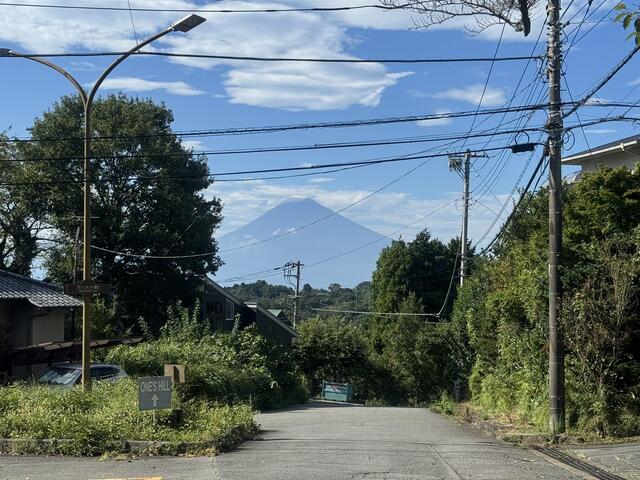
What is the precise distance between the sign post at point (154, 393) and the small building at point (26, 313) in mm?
15010

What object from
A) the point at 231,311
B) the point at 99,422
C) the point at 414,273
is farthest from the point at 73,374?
the point at 231,311

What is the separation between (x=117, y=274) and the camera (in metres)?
43.6

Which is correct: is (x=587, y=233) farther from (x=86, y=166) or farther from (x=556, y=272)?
(x=86, y=166)

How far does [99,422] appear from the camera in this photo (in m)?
12.1

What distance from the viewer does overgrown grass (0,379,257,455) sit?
38.2 feet

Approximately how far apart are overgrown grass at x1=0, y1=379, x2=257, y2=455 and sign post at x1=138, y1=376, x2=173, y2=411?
28 centimetres

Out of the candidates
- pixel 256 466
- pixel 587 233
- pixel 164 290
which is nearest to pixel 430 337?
pixel 164 290

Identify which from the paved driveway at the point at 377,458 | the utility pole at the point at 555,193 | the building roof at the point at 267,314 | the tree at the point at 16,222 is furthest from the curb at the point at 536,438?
the building roof at the point at 267,314

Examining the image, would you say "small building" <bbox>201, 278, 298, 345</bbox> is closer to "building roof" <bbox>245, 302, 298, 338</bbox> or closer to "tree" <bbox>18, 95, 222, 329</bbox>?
"building roof" <bbox>245, 302, 298, 338</bbox>

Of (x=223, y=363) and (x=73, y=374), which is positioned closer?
(x=73, y=374)

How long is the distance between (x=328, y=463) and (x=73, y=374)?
1054cm

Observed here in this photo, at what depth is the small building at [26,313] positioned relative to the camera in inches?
1022

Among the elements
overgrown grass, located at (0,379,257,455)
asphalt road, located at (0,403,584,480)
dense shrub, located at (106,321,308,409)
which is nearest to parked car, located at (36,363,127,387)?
dense shrub, located at (106,321,308,409)

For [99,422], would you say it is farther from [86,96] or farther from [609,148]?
[609,148]
